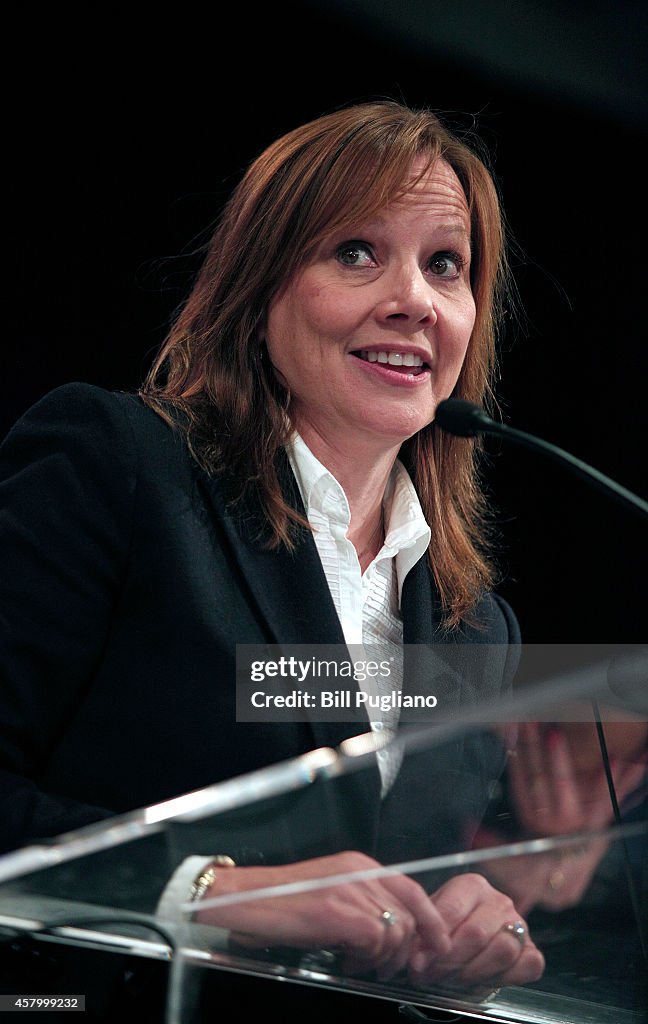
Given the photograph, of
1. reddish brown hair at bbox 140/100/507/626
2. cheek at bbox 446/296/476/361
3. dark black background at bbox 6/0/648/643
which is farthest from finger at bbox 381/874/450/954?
dark black background at bbox 6/0/648/643

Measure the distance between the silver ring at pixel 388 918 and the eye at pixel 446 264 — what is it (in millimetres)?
925

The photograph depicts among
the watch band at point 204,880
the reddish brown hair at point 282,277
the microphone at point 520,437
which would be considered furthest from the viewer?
the reddish brown hair at point 282,277

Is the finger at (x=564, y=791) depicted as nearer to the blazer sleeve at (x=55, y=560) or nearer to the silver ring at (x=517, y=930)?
the silver ring at (x=517, y=930)

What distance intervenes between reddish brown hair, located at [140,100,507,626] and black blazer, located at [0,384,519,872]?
9 cm

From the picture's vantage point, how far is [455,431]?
0.95 metres

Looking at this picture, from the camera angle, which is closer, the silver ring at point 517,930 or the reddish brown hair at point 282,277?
the silver ring at point 517,930

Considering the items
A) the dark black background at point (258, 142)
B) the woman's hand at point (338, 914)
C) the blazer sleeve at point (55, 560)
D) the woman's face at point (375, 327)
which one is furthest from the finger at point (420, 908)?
the dark black background at point (258, 142)

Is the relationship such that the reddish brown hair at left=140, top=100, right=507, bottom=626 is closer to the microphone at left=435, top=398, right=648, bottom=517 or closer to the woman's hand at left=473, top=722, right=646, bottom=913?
the microphone at left=435, top=398, right=648, bottom=517

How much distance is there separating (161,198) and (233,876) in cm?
170

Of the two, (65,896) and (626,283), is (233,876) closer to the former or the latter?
(65,896)

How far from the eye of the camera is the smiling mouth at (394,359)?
1.32 meters

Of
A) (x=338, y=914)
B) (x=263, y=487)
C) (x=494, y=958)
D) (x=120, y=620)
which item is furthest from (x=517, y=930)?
(x=263, y=487)

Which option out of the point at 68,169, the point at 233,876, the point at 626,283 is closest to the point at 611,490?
the point at 233,876

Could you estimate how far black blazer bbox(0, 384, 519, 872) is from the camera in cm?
106
